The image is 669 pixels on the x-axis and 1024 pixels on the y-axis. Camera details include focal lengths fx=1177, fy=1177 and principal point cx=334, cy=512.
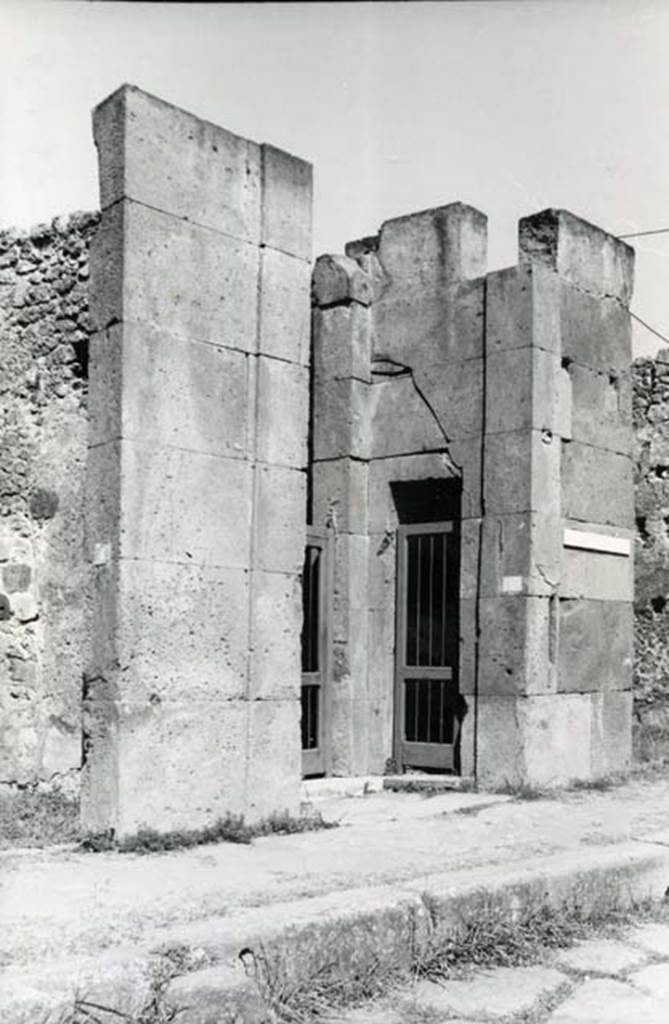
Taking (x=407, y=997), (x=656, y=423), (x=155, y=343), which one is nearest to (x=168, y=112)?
(x=155, y=343)

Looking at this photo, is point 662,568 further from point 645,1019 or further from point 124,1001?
point 124,1001

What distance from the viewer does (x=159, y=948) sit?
12.9 feet

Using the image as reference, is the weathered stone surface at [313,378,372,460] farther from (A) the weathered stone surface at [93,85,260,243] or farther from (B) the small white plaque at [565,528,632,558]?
(A) the weathered stone surface at [93,85,260,243]

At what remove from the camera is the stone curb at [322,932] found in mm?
3744

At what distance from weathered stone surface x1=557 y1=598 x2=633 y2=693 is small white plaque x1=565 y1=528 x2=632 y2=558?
1.38 feet

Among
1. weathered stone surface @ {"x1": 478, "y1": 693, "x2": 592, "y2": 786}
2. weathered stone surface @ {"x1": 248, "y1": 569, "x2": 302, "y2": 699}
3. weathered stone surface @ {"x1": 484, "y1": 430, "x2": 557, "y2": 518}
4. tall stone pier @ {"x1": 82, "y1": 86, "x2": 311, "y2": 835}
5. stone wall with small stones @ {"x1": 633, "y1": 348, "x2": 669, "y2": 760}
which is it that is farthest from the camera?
stone wall with small stones @ {"x1": 633, "y1": 348, "x2": 669, "y2": 760}

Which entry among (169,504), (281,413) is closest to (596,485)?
(281,413)

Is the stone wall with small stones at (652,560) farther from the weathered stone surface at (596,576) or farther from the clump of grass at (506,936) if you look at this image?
the clump of grass at (506,936)

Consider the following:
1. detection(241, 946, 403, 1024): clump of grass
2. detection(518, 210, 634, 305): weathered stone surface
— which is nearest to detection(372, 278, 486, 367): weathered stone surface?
detection(518, 210, 634, 305): weathered stone surface

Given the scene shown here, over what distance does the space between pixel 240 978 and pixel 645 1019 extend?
4.72 feet

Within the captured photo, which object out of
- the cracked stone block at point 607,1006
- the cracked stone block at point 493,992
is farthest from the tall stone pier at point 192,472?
the cracked stone block at point 607,1006

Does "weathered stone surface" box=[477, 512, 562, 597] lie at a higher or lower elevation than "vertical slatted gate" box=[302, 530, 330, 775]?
higher

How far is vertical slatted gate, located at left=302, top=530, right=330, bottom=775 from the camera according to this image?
9.24 meters

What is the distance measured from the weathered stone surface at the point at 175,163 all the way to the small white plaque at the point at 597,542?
3.61m
